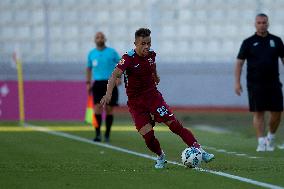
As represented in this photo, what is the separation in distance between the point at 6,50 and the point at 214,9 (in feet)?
20.7

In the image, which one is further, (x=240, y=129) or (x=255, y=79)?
(x=240, y=129)

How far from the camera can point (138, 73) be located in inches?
482

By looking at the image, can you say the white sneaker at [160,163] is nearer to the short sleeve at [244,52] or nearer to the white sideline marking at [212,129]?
→ the short sleeve at [244,52]

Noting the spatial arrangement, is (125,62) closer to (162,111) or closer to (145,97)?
(145,97)

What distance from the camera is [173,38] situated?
3123cm

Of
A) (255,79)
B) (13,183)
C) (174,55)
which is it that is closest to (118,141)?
(255,79)

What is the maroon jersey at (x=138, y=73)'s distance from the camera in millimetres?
12141

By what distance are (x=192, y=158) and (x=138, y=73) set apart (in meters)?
1.26

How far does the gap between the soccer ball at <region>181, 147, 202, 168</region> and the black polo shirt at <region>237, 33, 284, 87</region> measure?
4.28 metres

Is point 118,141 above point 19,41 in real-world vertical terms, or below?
below

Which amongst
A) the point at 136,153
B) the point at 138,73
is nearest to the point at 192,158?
the point at 138,73

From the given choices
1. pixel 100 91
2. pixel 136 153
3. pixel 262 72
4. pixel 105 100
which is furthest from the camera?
pixel 100 91

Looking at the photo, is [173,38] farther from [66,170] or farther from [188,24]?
[66,170]

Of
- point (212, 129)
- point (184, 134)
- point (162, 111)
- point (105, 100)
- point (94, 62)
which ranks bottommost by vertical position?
point (212, 129)
